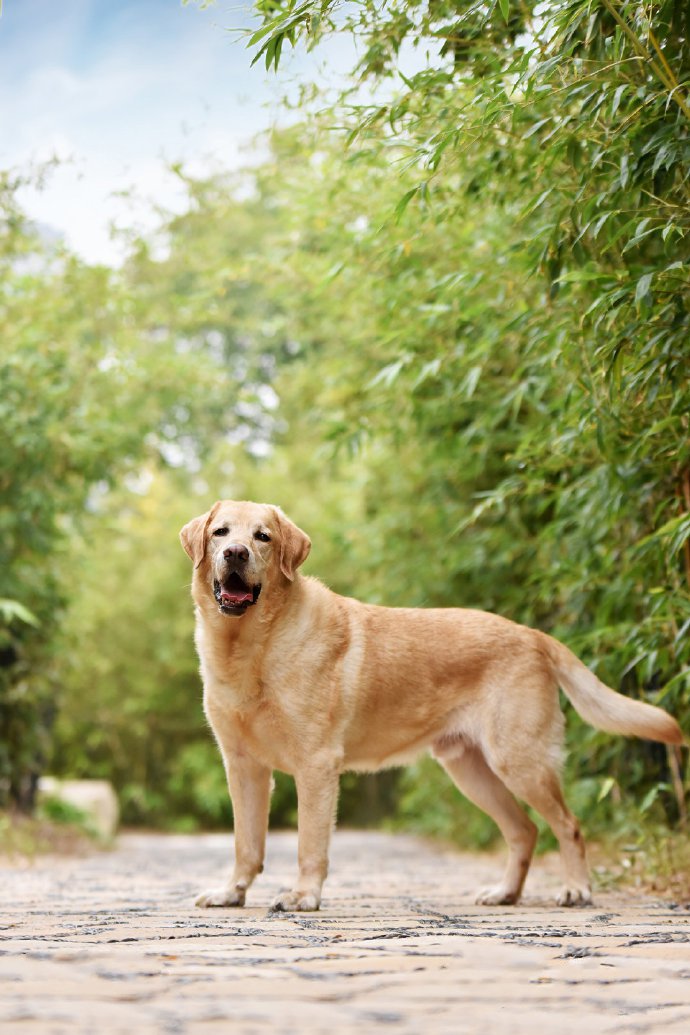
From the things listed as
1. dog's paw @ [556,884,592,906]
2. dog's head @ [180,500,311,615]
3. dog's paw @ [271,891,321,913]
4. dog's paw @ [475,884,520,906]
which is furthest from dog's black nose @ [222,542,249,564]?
dog's paw @ [556,884,592,906]

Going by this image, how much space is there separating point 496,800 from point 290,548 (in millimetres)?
1449

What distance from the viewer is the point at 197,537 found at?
13.9 ft

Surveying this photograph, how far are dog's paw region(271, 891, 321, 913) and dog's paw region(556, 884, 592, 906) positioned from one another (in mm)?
1026

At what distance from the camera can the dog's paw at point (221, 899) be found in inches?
164

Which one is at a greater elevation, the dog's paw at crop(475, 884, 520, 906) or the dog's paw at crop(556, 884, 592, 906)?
the dog's paw at crop(556, 884, 592, 906)

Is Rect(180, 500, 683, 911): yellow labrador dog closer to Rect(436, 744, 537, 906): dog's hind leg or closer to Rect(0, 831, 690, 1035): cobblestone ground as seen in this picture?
Rect(436, 744, 537, 906): dog's hind leg

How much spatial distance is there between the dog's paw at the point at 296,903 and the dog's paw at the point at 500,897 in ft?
2.80

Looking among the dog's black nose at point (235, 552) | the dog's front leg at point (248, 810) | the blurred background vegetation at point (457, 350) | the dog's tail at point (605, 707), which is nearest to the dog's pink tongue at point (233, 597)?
the dog's black nose at point (235, 552)

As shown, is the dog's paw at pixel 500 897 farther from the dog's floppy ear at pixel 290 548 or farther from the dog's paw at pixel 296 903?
the dog's floppy ear at pixel 290 548

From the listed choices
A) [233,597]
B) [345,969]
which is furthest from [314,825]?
[345,969]

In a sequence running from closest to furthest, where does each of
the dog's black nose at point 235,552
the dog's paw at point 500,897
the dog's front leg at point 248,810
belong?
the dog's black nose at point 235,552 < the dog's front leg at point 248,810 < the dog's paw at point 500,897

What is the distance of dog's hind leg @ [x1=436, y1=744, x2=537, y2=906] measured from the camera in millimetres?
4609

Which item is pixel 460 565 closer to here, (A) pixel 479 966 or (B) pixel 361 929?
(B) pixel 361 929

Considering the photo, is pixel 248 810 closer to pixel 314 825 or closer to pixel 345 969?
pixel 314 825
